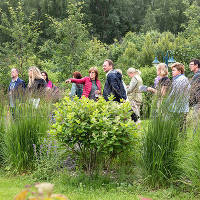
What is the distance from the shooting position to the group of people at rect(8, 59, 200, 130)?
411 cm

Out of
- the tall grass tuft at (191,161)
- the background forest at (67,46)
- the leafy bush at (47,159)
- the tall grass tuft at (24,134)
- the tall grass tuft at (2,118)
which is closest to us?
the tall grass tuft at (191,161)

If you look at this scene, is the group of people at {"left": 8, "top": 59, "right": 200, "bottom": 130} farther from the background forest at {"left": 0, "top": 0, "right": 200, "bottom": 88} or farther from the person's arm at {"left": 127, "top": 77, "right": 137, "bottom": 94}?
the background forest at {"left": 0, "top": 0, "right": 200, "bottom": 88}

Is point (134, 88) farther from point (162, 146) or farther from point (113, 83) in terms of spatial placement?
point (162, 146)

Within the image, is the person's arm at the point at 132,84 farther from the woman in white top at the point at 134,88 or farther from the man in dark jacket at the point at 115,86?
the man in dark jacket at the point at 115,86

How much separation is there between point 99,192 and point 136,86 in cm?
402

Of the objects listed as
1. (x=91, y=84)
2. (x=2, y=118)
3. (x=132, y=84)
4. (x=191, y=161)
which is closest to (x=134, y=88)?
(x=132, y=84)

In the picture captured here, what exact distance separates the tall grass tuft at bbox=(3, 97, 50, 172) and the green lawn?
0.47m

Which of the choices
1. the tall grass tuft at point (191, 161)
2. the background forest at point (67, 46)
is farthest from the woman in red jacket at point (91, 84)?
the background forest at point (67, 46)

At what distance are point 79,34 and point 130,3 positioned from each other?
143 ft

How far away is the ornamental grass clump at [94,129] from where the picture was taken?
13.6 ft

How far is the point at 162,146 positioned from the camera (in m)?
4.12

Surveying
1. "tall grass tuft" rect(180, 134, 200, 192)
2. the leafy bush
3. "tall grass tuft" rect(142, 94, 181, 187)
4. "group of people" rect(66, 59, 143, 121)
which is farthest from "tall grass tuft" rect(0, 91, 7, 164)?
"tall grass tuft" rect(180, 134, 200, 192)

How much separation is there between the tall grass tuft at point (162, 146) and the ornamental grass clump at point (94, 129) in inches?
12.0

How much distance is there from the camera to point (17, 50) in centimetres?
1448
